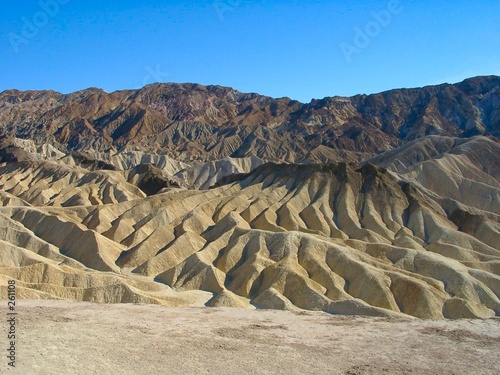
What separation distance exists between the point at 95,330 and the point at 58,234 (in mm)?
46391

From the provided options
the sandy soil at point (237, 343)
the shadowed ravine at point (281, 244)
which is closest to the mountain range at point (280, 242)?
the shadowed ravine at point (281, 244)

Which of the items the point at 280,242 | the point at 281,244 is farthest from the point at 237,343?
the point at 280,242

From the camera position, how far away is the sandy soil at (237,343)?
86.8ft

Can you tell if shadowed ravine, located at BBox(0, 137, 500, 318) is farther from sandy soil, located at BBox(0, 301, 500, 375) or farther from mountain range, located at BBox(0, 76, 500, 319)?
sandy soil, located at BBox(0, 301, 500, 375)

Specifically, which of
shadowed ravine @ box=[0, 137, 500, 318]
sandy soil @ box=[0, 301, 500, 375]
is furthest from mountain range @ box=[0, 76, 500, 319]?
sandy soil @ box=[0, 301, 500, 375]

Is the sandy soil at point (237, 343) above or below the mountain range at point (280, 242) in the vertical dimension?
below

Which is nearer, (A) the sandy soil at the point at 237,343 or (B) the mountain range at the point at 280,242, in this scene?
(A) the sandy soil at the point at 237,343

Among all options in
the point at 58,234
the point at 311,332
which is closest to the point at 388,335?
the point at 311,332

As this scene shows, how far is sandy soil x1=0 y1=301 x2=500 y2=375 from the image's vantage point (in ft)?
86.8

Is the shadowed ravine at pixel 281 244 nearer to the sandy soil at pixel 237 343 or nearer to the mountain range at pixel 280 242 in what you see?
the mountain range at pixel 280 242

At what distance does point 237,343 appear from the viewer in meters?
30.9

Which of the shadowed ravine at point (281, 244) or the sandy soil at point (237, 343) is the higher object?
the shadowed ravine at point (281, 244)

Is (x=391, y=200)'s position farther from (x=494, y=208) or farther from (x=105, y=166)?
(x=105, y=166)

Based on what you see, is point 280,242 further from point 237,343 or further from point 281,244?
point 237,343
